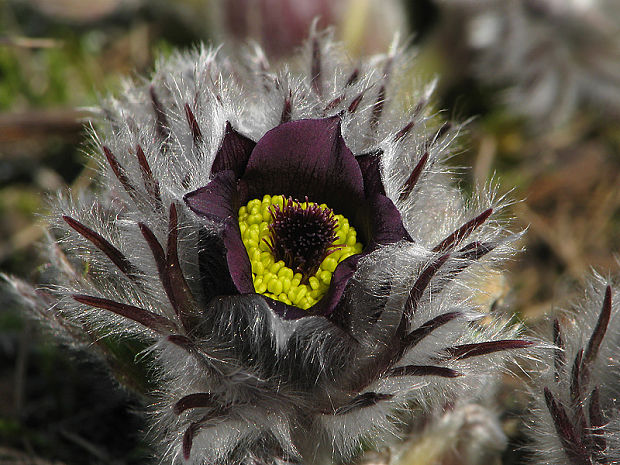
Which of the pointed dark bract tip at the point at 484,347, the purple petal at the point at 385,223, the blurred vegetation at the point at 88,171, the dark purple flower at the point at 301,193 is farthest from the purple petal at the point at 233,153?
the blurred vegetation at the point at 88,171

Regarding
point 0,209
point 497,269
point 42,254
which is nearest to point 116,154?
point 42,254

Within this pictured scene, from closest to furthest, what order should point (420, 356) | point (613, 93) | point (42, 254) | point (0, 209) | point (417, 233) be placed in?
point (420, 356)
point (417, 233)
point (42, 254)
point (0, 209)
point (613, 93)

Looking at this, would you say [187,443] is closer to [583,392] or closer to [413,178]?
[413,178]

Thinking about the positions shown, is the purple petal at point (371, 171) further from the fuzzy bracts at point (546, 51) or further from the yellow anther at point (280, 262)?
the fuzzy bracts at point (546, 51)

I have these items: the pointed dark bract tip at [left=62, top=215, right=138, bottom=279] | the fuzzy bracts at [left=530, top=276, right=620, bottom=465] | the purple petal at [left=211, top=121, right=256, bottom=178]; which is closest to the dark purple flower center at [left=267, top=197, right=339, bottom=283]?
the purple petal at [left=211, top=121, right=256, bottom=178]

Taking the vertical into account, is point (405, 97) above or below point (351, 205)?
above

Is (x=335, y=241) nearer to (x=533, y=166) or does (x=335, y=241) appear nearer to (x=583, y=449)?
(x=583, y=449)

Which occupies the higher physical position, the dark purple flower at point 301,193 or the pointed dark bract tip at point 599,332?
the dark purple flower at point 301,193
